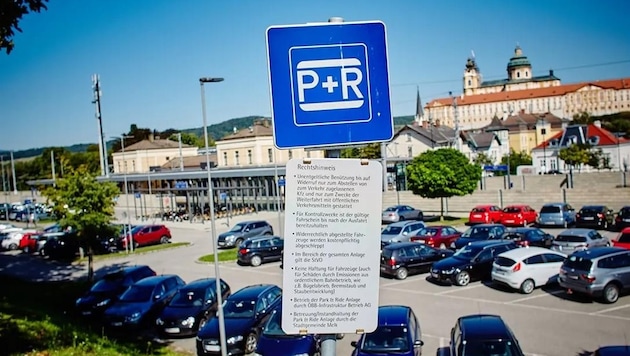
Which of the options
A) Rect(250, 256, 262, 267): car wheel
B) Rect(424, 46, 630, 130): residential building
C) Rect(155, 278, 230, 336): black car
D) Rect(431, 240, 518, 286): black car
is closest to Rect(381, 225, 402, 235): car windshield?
Rect(250, 256, 262, 267): car wheel

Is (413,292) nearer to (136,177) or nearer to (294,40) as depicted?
(294,40)

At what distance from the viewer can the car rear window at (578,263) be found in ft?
57.1

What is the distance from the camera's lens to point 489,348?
10453mm

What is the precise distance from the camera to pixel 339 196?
9.30 ft

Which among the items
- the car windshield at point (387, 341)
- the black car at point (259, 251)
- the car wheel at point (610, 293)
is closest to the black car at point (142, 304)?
the black car at point (259, 251)

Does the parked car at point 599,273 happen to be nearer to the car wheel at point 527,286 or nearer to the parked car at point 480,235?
the car wheel at point 527,286

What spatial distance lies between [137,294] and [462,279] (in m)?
12.2

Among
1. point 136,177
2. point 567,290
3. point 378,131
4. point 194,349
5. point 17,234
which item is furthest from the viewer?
point 136,177

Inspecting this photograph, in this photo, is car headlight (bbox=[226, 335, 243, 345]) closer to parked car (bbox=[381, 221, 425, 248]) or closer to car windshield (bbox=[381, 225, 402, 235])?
parked car (bbox=[381, 221, 425, 248])

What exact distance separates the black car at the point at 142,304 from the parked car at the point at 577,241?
55.1 feet

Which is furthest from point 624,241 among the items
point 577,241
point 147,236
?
point 147,236

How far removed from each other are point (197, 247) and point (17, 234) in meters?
16.3

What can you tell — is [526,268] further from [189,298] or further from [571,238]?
[189,298]

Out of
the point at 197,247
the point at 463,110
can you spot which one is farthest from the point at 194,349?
the point at 463,110
